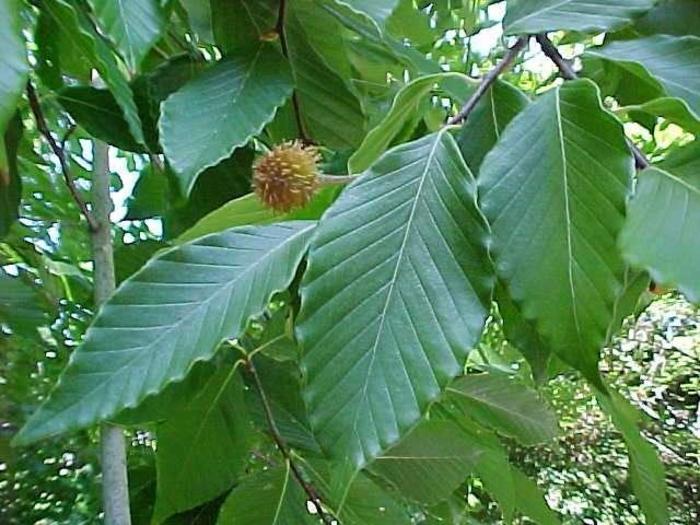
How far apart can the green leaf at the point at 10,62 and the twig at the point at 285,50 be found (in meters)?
0.28

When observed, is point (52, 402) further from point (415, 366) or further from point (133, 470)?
point (133, 470)

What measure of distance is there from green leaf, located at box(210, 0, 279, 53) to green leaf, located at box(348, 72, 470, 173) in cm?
17

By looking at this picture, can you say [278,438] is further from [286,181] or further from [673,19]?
[673,19]

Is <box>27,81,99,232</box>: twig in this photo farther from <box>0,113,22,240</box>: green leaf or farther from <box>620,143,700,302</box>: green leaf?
<box>620,143,700,302</box>: green leaf

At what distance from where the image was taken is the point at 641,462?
57 centimetres

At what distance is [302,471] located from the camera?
2.19 ft

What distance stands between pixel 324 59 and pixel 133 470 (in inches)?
15.2

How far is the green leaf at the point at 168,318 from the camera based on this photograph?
38 centimetres

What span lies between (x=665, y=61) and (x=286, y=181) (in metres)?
0.18

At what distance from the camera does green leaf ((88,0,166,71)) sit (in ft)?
1.37

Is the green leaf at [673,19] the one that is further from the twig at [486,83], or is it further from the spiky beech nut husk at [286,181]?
the spiky beech nut husk at [286,181]

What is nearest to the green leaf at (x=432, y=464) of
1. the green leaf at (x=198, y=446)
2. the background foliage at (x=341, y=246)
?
the background foliage at (x=341, y=246)

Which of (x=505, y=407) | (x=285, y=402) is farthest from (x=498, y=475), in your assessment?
(x=285, y=402)

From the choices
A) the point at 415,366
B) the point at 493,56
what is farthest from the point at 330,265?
the point at 493,56
